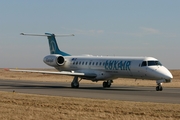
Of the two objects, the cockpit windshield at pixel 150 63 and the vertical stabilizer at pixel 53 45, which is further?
the vertical stabilizer at pixel 53 45

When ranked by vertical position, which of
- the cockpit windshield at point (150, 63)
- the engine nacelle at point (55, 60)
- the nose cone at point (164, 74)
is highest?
the engine nacelle at point (55, 60)

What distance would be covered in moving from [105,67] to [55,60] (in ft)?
21.8

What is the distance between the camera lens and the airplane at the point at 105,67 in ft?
103

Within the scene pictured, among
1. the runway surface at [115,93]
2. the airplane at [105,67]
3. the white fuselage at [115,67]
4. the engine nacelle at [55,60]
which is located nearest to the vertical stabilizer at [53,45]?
the airplane at [105,67]

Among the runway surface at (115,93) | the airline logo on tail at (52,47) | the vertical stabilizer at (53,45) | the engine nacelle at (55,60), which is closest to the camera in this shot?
the runway surface at (115,93)

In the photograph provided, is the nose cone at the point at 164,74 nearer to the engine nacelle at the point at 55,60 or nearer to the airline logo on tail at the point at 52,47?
the engine nacelle at the point at 55,60

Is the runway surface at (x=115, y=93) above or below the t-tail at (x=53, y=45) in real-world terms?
below

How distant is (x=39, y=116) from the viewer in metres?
14.7

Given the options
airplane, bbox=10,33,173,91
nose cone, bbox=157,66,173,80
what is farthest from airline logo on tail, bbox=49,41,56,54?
nose cone, bbox=157,66,173,80

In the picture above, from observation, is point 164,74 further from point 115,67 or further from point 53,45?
point 53,45

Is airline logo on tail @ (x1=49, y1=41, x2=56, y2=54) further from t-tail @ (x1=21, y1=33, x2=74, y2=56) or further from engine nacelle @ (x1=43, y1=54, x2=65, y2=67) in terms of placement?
engine nacelle @ (x1=43, y1=54, x2=65, y2=67)

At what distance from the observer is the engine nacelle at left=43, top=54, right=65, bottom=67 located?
40.4 metres

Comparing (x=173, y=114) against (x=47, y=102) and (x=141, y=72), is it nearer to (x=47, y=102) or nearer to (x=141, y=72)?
(x=47, y=102)

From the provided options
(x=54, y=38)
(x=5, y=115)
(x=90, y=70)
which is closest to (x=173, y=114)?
(x=5, y=115)
